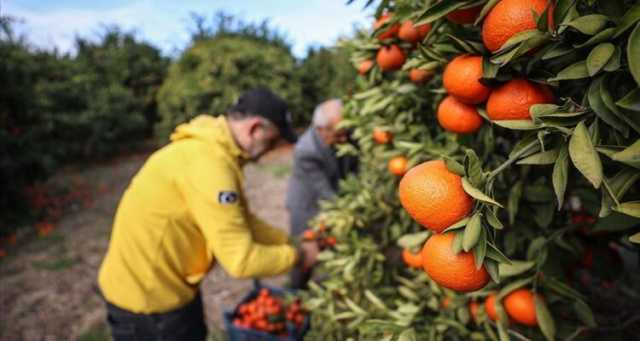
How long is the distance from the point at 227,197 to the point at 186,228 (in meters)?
0.31

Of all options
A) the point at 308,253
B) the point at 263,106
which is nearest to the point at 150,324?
the point at 308,253

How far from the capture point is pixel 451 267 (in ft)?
1.88

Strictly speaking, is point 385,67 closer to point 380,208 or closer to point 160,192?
point 380,208

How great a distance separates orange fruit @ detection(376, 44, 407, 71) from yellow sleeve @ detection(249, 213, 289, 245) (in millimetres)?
1544

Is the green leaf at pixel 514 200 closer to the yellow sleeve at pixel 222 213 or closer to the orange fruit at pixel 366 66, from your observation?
the orange fruit at pixel 366 66

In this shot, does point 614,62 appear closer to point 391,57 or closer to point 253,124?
point 391,57

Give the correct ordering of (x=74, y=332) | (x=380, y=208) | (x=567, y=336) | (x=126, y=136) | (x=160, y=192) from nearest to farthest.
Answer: (x=567, y=336) → (x=380, y=208) → (x=160, y=192) → (x=74, y=332) → (x=126, y=136)

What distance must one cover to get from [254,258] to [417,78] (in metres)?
1.23

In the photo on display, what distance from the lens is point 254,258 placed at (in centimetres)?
189

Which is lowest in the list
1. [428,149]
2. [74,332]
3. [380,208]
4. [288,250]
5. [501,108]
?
[74,332]

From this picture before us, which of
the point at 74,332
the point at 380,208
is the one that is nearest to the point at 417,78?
the point at 380,208

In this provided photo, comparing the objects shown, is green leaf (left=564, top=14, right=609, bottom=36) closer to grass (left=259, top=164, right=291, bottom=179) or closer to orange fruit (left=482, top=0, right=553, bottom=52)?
orange fruit (left=482, top=0, right=553, bottom=52)

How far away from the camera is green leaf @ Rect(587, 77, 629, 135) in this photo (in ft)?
1.73

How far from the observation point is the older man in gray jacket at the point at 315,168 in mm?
3006
